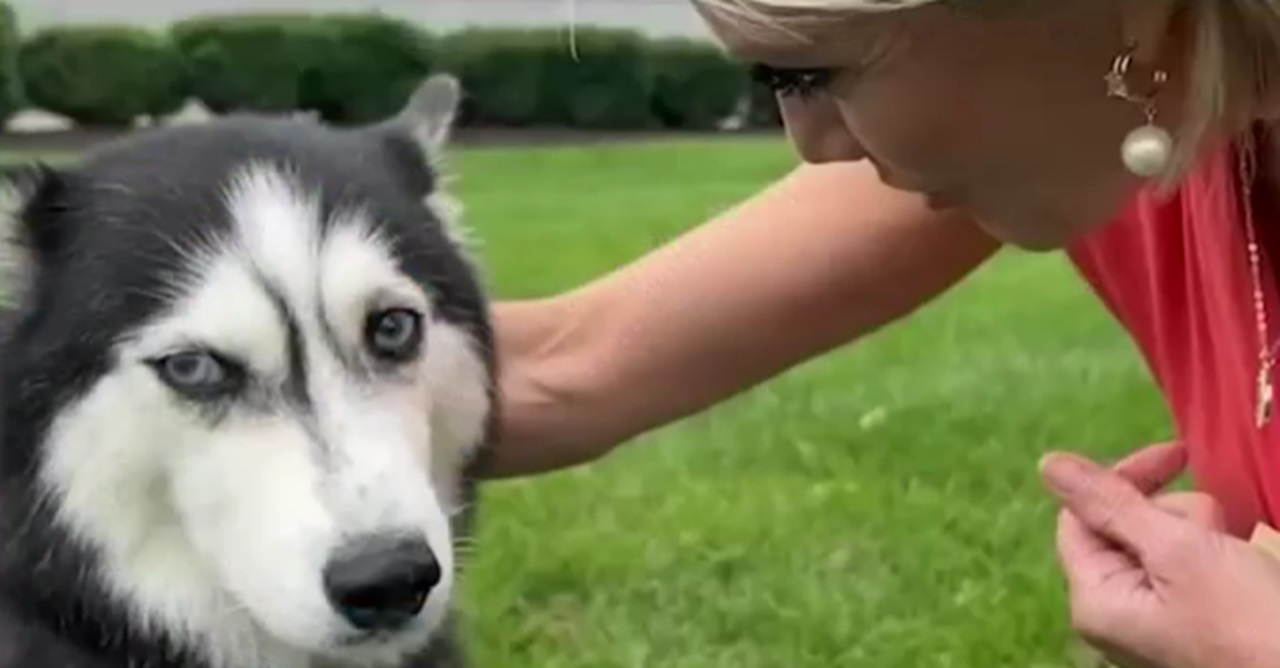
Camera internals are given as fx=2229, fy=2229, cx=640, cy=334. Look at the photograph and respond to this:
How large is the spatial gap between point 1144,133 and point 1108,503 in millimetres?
513

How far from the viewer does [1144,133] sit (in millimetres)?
1971

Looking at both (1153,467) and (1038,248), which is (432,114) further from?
(1153,467)

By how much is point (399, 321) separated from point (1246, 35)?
888 millimetres

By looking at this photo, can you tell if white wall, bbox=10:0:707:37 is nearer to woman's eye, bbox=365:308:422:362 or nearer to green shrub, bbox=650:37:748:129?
green shrub, bbox=650:37:748:129

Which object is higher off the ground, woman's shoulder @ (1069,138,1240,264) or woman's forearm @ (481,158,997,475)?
woman's shoulder @ (1069,138,1240,264)

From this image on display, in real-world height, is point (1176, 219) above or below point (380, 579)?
above

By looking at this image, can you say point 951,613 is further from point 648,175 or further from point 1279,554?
point 648,175

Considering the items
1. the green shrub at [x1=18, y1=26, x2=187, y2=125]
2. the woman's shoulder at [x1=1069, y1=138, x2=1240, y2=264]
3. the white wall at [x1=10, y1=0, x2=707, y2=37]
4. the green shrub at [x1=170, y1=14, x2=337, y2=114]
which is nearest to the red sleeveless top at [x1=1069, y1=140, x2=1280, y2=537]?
the woman's shoulder at [x1=1069, y1=138, x2=1240, y2=264]

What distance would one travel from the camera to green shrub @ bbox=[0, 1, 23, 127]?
1655 cm

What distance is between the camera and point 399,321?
2.30 meters

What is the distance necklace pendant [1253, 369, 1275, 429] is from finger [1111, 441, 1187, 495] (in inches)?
4.7

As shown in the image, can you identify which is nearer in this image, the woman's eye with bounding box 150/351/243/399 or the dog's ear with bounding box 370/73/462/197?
the woman's eye with bounding box 150/351/243/399

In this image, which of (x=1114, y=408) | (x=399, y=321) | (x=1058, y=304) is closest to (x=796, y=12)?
(x=399, y=321)

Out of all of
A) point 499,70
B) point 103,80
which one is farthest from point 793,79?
point 499,70
